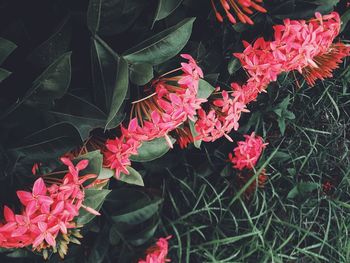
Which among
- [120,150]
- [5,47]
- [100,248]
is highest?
[5,47]

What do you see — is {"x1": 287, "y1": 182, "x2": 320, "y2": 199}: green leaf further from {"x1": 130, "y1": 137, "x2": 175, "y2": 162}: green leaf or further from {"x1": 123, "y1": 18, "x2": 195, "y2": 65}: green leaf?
{"x1": 123, "y1": 18, "x2": 195, "y2": 65}: green leaf

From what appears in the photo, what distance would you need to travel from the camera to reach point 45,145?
95 centimetres

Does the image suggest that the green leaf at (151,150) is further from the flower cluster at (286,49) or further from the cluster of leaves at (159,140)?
the flower cluster at (286,49)

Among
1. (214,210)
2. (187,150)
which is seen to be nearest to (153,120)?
(187,150)

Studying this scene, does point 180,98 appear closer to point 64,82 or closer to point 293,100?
point 64,82

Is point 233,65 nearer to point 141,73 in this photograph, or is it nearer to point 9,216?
point 141,73

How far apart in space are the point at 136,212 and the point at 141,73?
59 centimetres

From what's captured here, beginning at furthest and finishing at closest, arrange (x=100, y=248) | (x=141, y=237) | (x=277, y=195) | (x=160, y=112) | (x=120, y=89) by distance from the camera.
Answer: (x=277, y=195) → (x=141, y=237) → (x=100, y=248) → (x=160, y=112) → (x=120, y=89)

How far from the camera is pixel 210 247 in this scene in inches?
74.1

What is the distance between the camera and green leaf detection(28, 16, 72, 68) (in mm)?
942

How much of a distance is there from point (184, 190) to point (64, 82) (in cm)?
105

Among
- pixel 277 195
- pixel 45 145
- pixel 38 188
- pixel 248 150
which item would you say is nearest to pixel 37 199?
pixel 38 188

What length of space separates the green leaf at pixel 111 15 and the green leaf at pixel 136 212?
64 centimetres

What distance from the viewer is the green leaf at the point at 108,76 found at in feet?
3.07
